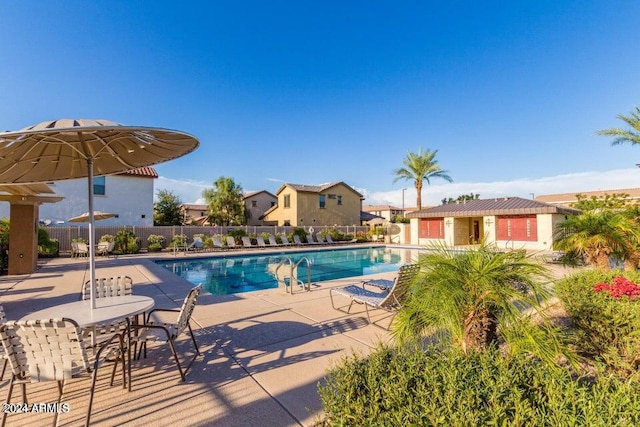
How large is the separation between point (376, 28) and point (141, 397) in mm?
18543

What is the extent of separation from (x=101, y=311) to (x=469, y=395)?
373 centimetres

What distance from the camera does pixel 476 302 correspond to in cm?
248

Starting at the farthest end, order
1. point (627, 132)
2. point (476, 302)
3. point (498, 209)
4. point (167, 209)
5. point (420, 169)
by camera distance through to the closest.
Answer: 1. point (167, 209)
2. point (420, 169)
3. point (498, 209)
4. point (627, 132)
5. point (476, 302)

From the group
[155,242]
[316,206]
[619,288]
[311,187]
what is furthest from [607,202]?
[155,242]

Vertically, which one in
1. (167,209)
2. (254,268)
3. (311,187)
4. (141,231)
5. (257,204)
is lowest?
(254,268)

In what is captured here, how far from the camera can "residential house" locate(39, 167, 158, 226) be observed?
68.3ft

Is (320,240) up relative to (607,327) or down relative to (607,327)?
down

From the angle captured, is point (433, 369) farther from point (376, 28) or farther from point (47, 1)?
point (376, 28)

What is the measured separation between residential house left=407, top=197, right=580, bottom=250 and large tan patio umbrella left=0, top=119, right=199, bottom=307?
1690 centimetres

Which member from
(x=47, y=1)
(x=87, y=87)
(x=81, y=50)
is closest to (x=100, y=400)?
(x=47, y=1)

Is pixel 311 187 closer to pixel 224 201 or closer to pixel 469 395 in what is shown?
pixel 224 201

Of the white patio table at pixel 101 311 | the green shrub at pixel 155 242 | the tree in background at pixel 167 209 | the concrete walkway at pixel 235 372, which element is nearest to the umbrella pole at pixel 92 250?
the white patio table at pixel 101 311

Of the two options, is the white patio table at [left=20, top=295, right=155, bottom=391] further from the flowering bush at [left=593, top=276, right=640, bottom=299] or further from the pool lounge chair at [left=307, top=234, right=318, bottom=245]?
the pool lounge chair at [left=307, top=234, right=318, bottom=245]

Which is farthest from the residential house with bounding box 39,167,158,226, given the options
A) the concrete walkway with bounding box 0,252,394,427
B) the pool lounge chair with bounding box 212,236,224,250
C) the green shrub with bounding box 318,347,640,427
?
the green shrub with bounding box 318,347,640,427
